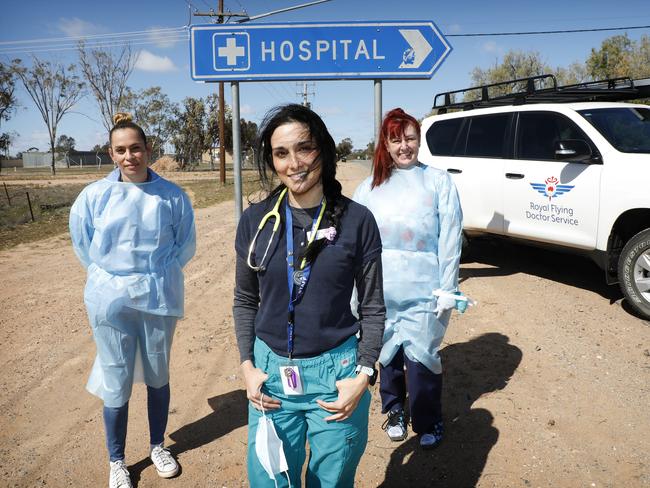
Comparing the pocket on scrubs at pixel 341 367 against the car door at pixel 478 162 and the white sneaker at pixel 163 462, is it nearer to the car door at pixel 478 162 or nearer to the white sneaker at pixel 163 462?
the white sneaker at pixel 163 462

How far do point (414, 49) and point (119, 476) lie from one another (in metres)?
3.34

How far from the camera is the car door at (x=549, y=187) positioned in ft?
17.3

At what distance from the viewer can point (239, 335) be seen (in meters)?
1.90

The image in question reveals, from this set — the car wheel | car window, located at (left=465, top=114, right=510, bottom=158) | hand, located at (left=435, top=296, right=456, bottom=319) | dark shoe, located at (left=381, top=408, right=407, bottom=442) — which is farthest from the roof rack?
dark shoe, located at (left=381, top=408, right=407, bottom=442)

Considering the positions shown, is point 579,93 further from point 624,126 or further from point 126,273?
point 126,273

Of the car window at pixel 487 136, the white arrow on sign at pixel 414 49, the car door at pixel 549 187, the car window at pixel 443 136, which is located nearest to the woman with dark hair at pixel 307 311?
the white arrow on sign at pixel 414 49

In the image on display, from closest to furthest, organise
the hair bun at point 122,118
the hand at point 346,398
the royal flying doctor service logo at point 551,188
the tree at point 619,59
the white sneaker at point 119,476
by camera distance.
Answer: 1. the hand at point 346,398
2. the white sneaker at point 119,476
3. the hair bun at point 122,118
4. the royal flying doctor service logo at point 551,188
5. the tree at point 619,59

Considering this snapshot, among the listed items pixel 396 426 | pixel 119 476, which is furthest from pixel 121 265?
pixel 396 426

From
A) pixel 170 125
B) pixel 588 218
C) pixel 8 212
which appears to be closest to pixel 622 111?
pixel 588 218

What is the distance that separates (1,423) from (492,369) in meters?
3.58

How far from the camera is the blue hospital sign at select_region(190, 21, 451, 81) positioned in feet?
12.3

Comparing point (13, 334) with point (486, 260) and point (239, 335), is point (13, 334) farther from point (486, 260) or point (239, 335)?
point (486, 260)

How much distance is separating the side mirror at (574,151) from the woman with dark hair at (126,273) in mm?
3945

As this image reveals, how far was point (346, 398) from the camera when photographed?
5.72 feet
